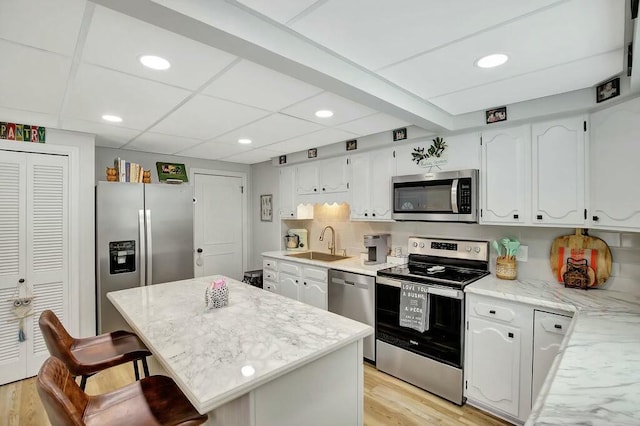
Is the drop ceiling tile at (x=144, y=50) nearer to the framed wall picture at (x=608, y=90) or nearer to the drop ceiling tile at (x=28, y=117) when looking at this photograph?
the drop ceiling tile at (x=28, y=117)

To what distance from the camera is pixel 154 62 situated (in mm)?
1645

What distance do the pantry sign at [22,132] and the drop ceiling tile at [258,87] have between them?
6.71ft

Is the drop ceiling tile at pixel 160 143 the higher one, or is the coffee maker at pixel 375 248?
the drop ceiling tile at pixel 160 143

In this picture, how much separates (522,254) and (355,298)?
1.51 meters

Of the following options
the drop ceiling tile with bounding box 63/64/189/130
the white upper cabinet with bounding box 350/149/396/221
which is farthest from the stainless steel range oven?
the drop ceiling tile with bounding box 63/64/189/130

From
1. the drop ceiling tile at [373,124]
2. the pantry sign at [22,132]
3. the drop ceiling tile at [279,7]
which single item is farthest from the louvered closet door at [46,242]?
the drop ceiling tile at [279,7]

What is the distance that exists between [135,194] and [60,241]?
787 mm

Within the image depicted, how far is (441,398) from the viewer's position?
8.25 feet

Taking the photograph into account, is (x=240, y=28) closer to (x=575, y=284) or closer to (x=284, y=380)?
(x=284, y=380)

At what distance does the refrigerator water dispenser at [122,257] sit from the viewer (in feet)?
10.6

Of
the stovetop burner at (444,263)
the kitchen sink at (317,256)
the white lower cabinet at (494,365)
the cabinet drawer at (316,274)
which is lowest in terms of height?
the white lower cabinet at (494,365)

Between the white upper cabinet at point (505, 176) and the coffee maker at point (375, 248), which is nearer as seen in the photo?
the white upper cabinet at point (505, 176)

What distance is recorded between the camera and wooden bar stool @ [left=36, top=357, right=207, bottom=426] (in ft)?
3.86

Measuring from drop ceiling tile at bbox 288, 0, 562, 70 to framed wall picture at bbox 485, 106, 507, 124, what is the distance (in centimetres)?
120
